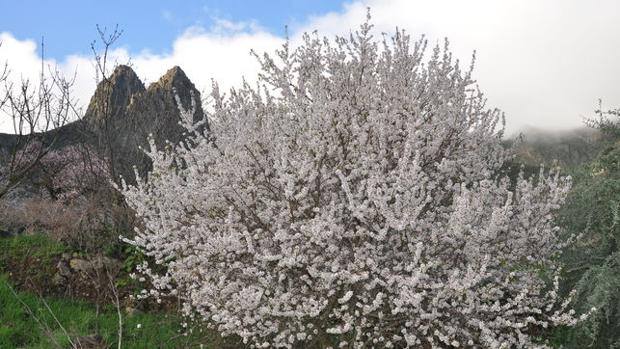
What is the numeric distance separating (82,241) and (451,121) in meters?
6.77

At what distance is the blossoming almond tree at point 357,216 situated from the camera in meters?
4.82

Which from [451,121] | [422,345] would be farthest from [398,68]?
[422,345]

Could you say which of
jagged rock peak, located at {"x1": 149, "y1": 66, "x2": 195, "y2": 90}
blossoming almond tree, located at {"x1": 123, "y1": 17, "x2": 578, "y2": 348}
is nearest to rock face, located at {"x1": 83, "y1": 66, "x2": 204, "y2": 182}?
blossoming almond tree, located at {"x1": 123, "y1": 17, "x2": 578, "y2": 348}

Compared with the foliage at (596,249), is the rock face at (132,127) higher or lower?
higher

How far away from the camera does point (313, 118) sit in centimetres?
554

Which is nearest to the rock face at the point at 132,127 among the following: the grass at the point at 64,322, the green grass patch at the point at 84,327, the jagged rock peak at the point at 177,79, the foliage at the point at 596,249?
the grass at the point at 64,322

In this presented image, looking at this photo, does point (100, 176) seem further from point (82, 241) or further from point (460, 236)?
point (460, 236)

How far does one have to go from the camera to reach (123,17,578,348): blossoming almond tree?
15.8 feet

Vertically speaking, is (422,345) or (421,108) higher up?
(421,108)

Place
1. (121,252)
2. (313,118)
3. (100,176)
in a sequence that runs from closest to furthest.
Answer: (313,118), (121,252), (100,176)

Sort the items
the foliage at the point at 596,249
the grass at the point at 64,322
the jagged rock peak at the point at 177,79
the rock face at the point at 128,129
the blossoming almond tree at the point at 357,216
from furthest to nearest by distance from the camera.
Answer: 1. the jagged rock peak at the point at 177,79
2. the rock face at the point at 128,129
3. the grass at the point at 64,322
4. the foliage at the point at 596,249
5. the blossoming almond tree at the point at 357,216

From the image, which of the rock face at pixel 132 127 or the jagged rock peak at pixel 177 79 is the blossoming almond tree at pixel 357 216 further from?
the jagged rock peak at pixel 177 79

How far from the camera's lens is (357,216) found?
475cm

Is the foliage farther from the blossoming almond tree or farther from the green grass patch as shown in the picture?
the green grass patch
